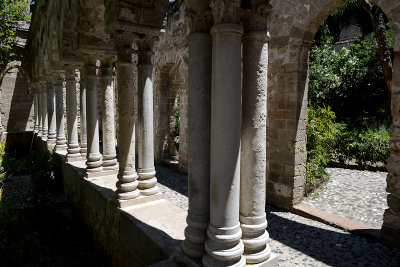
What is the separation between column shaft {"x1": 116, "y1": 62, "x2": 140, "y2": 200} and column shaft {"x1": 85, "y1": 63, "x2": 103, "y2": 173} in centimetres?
138

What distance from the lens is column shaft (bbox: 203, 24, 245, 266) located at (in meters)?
1.97

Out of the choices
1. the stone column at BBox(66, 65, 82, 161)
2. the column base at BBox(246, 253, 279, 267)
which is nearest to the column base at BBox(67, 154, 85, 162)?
the stone column at BBox(66, 65, 82, 161)

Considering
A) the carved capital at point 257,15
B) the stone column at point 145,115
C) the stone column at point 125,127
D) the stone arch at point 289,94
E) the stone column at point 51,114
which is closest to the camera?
the carved capital at point 257,15

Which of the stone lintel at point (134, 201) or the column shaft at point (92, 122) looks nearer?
the stone lintel at point (134, 201)

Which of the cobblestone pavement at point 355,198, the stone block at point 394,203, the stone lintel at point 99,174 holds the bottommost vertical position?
the cobblestone pavement at point 355,198

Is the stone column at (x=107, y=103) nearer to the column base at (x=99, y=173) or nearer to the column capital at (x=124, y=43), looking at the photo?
the column base at (x=99, y=173)

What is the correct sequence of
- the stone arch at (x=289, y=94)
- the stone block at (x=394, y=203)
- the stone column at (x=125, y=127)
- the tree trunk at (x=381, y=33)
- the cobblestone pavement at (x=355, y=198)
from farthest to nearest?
the tree trunk at (x=381, y=33) → the stone arch at (x=289, y=94) → the cobblestone pavement at (x=355, y=198) → the stone block at (x=394, y=203) → the stone column at (x=125, y=127)

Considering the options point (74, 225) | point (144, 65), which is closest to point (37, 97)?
point (74, 225)

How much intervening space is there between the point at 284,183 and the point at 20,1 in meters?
12.5

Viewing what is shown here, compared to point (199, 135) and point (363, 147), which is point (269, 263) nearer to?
point (199, 135)

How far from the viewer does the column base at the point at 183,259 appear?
2.15 m

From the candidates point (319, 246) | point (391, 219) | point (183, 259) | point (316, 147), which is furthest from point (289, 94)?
point (183, 259)

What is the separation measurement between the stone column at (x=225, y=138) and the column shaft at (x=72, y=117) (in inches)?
195

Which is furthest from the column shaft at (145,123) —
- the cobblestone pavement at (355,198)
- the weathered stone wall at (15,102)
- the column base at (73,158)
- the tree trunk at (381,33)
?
the weathered stone wall at (15,102)
